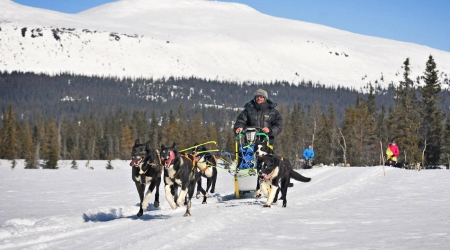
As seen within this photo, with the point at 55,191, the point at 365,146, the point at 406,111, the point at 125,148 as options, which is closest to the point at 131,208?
the point at 55,191

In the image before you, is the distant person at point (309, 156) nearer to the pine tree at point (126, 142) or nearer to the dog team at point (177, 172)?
the dog team at point (177, 172)

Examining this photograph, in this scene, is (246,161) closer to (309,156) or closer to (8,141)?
(309,156)

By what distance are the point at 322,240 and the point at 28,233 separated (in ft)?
13.6

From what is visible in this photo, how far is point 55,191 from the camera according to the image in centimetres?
2030

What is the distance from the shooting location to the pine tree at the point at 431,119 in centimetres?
5434

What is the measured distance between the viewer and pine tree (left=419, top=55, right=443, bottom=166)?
2140 inches

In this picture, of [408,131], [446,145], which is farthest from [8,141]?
[446,145]

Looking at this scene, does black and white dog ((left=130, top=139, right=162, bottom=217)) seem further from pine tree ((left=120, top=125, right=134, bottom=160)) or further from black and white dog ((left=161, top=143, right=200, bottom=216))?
pine tree ((left=120, top=125, right=134, bottom=160))

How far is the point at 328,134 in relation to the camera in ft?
256

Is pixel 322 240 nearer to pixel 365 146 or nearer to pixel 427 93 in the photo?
pixel 427 93

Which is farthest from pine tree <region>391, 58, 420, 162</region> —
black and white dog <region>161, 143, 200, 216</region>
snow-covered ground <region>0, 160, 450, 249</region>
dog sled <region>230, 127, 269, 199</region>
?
black and white dog <region>161, 143, 200, 216</region>

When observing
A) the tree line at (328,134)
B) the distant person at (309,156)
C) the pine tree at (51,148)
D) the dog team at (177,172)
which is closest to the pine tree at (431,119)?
the tree line at (328,134)

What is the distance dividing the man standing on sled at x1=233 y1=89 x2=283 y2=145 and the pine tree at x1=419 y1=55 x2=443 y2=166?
139 feet

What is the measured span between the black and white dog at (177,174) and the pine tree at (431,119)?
149 ft
